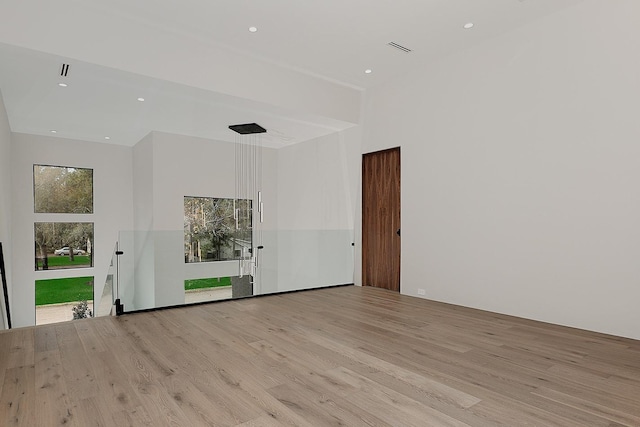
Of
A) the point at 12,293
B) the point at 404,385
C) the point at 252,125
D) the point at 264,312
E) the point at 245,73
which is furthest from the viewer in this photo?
the point at 12,293

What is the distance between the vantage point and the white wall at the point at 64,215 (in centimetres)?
768

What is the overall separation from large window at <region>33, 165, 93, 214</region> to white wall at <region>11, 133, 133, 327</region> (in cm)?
12

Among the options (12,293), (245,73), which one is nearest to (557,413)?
(245,73)

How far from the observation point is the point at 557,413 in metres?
2.15

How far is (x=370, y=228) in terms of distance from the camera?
247 inches

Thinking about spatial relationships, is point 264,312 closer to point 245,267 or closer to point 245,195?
point 245,267

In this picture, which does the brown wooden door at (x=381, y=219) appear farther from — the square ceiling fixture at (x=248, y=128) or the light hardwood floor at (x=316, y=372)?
the square ceiling fixture at (x=248, y=128)

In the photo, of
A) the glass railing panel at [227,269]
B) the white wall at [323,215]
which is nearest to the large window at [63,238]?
the glass railing panel at [227,269]


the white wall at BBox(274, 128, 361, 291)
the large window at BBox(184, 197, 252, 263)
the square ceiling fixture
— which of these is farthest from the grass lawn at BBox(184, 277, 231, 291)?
the square ceiling fixture

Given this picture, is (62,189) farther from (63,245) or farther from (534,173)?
Result: (534,173)

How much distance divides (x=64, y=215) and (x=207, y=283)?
4.62 meters

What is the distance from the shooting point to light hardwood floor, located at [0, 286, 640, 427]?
7.05 ft

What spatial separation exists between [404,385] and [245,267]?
4416 millimetres

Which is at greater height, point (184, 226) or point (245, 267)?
point (184, 226)
